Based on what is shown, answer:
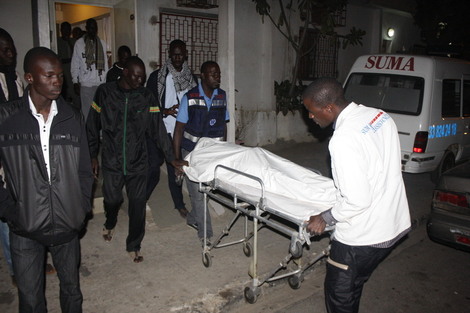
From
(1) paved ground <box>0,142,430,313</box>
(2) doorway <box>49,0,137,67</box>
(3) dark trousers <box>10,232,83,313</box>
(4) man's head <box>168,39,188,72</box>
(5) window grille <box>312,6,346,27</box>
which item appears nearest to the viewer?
Result: (3) dark trousers <box>10,232,83,313</box>

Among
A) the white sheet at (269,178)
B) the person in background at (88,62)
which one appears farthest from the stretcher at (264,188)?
the person in background at (88,62)

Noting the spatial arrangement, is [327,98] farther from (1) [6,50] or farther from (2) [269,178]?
(1) [6,50]

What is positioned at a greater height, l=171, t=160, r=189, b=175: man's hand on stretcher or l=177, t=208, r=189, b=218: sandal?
l=171, t=160, r=189, b=175: man's hand on stretcher

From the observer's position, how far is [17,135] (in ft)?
7.91

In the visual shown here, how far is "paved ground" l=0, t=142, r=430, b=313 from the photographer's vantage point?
11.7 ft

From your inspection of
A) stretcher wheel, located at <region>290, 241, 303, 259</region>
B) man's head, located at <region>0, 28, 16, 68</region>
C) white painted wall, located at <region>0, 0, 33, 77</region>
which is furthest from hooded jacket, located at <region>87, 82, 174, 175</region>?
white painted wall, located at <region>0, 0, 33, 77</region>

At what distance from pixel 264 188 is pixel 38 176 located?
1.69 metres

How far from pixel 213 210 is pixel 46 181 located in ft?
11.3

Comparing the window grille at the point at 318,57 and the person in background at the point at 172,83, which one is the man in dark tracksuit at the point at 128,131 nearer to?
the person in background at the point at 172,83

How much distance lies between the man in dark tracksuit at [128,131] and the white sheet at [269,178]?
0.38 m

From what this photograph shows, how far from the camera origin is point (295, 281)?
3.97 metres

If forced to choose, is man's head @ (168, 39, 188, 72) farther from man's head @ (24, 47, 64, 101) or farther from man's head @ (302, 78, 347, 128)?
man's head @ (302, 78, 347, 128)

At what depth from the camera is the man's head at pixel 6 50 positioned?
10.8ft

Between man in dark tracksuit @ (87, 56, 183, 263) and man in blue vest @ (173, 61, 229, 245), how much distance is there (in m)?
0.43
